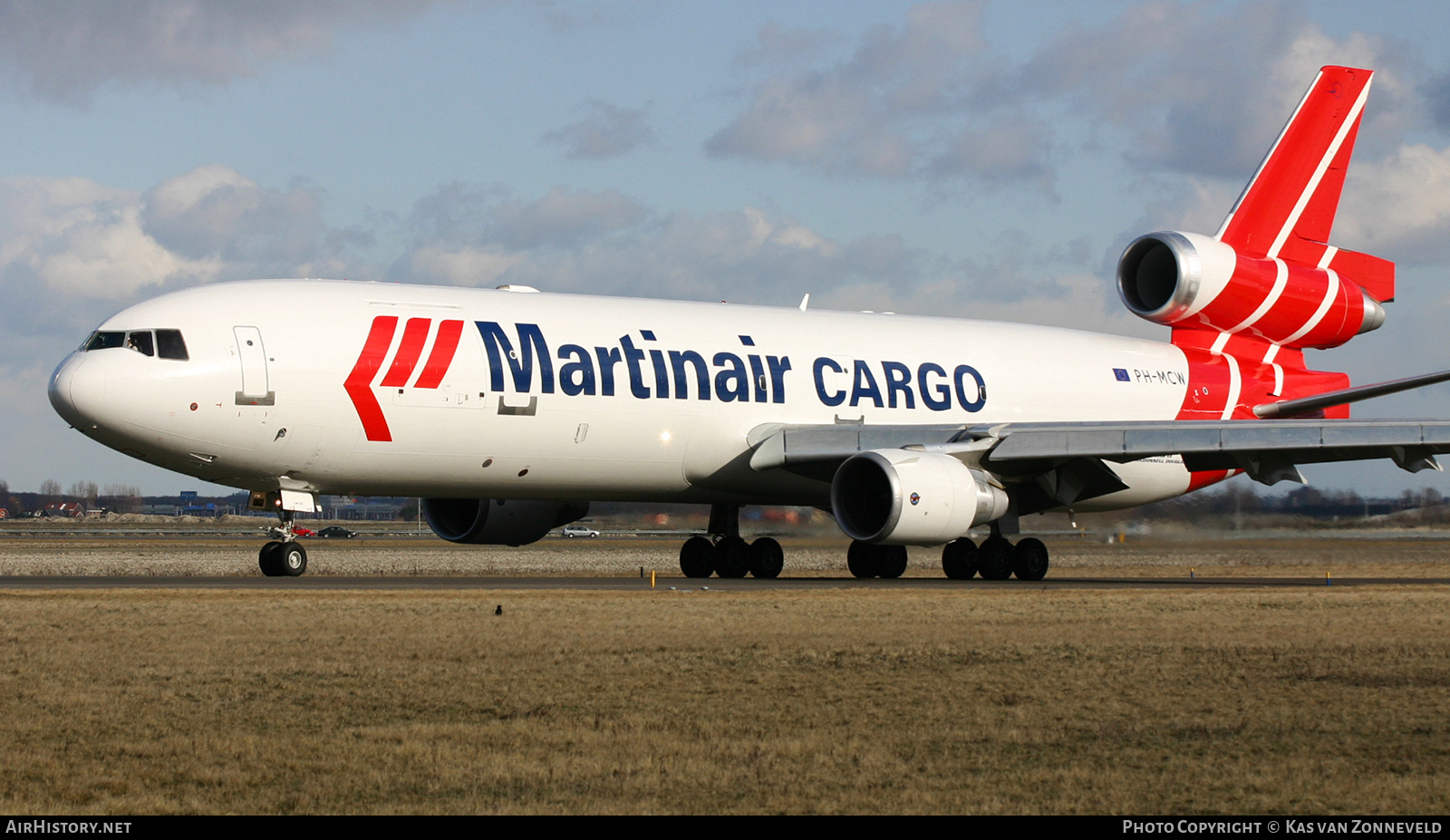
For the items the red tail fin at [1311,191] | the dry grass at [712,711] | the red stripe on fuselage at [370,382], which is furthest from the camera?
the red tail fin at [1311,191]

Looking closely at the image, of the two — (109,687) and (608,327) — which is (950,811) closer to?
(109,687)

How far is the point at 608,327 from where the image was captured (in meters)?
21.2

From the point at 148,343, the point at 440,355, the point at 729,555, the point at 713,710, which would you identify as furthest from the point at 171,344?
the point at 713,710

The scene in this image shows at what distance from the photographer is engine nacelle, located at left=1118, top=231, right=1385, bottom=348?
25984 millimetres

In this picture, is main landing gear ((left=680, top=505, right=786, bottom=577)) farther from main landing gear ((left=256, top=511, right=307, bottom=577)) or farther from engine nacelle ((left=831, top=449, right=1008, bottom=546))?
main landing gear ((left=256, top=511, right=307, bottom=577))

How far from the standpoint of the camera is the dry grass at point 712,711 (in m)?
6.48

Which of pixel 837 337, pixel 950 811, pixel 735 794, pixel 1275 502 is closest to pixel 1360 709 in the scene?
pixel 950 811

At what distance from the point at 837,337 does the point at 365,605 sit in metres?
10.9

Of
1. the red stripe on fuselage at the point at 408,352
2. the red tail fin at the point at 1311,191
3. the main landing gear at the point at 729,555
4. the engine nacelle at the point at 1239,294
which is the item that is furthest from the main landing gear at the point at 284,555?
the red tail fin at the point at 1311,191

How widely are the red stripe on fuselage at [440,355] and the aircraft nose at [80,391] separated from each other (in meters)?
3.81

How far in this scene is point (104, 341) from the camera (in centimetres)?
1827

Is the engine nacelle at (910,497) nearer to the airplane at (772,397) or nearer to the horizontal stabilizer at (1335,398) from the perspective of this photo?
the airplane at (772,397)

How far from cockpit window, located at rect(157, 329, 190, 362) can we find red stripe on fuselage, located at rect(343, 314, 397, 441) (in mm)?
1986

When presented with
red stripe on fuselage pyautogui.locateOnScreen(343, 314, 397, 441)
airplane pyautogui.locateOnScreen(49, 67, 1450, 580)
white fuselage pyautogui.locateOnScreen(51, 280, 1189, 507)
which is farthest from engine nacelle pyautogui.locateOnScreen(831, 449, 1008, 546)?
red stripe on fuselage pyautogui.locateOnScreen(343, 314, 397, 441)
